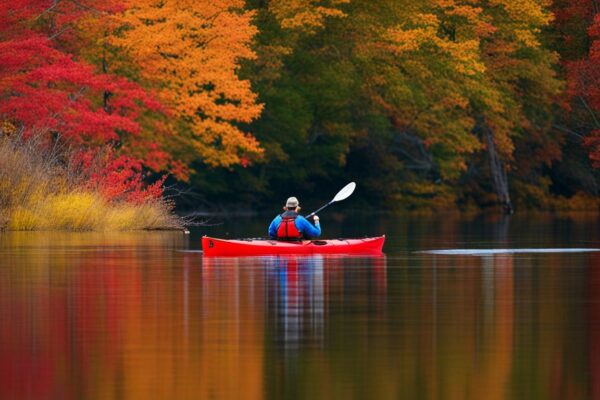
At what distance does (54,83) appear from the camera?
5331cm

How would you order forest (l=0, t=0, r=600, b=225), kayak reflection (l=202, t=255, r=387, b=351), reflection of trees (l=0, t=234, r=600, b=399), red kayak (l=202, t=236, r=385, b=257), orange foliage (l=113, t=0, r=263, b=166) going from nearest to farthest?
1. reflection of trees (l=0, t=234, r=600, b=399)
2. kayak reflection (l=202, t=255, r=387, b=351)
3. red kayak (l=202, t=236, r=385, b=257)
4. forest (l=0, t=0, r=600, b=225)
5. orange foliage (l=113, t=0, r=263, b=166)

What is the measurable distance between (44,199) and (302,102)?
22.4 m

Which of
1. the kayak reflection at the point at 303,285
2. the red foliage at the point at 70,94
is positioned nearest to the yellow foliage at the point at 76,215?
the red foliage at the point at 70,94

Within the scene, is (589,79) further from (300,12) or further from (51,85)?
(51,85)

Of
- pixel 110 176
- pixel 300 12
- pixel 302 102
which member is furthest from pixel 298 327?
pixel 302 102

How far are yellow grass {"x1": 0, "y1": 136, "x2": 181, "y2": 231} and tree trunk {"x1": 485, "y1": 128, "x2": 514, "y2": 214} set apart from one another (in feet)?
96.8

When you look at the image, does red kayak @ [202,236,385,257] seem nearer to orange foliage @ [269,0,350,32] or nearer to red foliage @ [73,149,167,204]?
red foliage @ [73,149,167,204]

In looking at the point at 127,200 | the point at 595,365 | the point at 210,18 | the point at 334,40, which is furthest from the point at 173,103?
the point at 595,365

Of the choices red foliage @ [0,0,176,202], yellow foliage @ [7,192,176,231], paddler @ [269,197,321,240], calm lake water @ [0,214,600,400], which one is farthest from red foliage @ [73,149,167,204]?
paddler @ [269,197,321,240]

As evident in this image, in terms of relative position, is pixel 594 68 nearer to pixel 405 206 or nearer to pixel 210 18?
pixel 405 206

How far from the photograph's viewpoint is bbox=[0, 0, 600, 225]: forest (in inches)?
1977

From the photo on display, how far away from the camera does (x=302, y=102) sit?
220 feet

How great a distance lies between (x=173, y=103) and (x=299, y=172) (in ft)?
Answer: 49.1

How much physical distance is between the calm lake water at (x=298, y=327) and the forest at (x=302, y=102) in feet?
54.7
